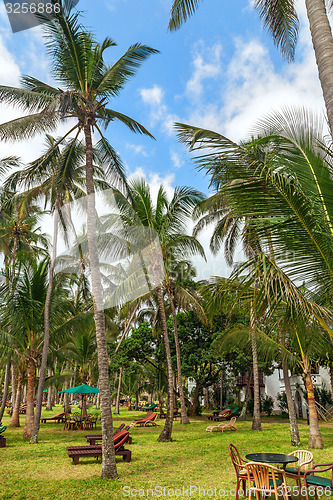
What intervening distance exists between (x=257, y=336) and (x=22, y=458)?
25.9ft

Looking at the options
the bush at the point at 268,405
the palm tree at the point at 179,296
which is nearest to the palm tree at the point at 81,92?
the palm tree at the point at 179,296

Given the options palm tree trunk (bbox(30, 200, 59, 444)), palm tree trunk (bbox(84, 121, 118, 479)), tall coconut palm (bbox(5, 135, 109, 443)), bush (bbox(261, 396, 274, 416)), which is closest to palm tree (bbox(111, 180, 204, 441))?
tall coconut palm (bbox(5, 135, 109, 443))

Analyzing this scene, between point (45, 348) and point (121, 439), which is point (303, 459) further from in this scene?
point (45, 348)

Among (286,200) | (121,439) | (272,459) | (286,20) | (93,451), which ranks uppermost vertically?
(286,20)

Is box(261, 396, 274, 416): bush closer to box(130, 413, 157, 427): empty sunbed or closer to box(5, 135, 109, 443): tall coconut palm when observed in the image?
box(130, 413, 157, 427): empty sunbed

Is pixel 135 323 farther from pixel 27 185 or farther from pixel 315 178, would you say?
pixel 315 178

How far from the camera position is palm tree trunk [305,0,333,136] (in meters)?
4.30

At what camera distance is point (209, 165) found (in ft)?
15.8

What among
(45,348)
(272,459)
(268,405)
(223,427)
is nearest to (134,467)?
(272,459)

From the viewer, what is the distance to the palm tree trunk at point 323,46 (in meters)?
4.30

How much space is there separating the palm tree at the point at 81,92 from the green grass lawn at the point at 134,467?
1.77 metres

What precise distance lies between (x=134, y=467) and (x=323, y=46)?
974 centimetres

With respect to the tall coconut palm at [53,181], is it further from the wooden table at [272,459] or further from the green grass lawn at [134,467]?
the wooden table at [272,459]

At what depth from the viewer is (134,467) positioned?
9.20m
